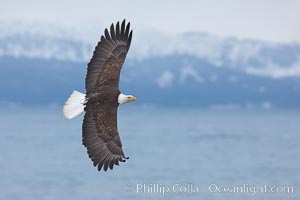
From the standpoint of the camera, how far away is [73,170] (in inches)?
1251

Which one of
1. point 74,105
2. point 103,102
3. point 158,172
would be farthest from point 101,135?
point 158,172

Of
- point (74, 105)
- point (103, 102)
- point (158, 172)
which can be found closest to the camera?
point (74, 105)

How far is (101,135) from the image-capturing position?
13.5m

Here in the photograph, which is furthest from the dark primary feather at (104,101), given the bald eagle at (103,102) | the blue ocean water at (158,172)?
the blue ocean water at (158,172)

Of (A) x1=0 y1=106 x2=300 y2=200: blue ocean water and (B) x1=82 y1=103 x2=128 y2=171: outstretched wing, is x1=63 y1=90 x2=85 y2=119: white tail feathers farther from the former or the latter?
(A) x1=0 y1=106 x2=300 y2=200: blue ocean water

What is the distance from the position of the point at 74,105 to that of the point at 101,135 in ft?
2.19

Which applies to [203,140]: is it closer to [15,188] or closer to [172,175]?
[172,175]

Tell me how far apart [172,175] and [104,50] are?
56.5 ft

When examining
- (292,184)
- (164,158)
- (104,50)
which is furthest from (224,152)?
(104,50)

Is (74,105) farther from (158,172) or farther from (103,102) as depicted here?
(158,172)

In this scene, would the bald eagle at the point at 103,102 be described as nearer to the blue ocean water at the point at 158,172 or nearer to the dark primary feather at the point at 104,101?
the dark primary feather at the point at 104,101

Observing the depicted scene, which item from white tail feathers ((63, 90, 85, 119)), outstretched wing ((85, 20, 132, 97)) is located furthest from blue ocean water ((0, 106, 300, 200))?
white tail feathers ((63, 90, 85, 119))

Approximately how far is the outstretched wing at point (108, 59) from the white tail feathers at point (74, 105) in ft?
0.74

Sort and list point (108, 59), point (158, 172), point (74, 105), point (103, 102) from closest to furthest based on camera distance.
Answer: point (74, 105) → point (103, 102) → point (108, 59) → point (158, 172)
